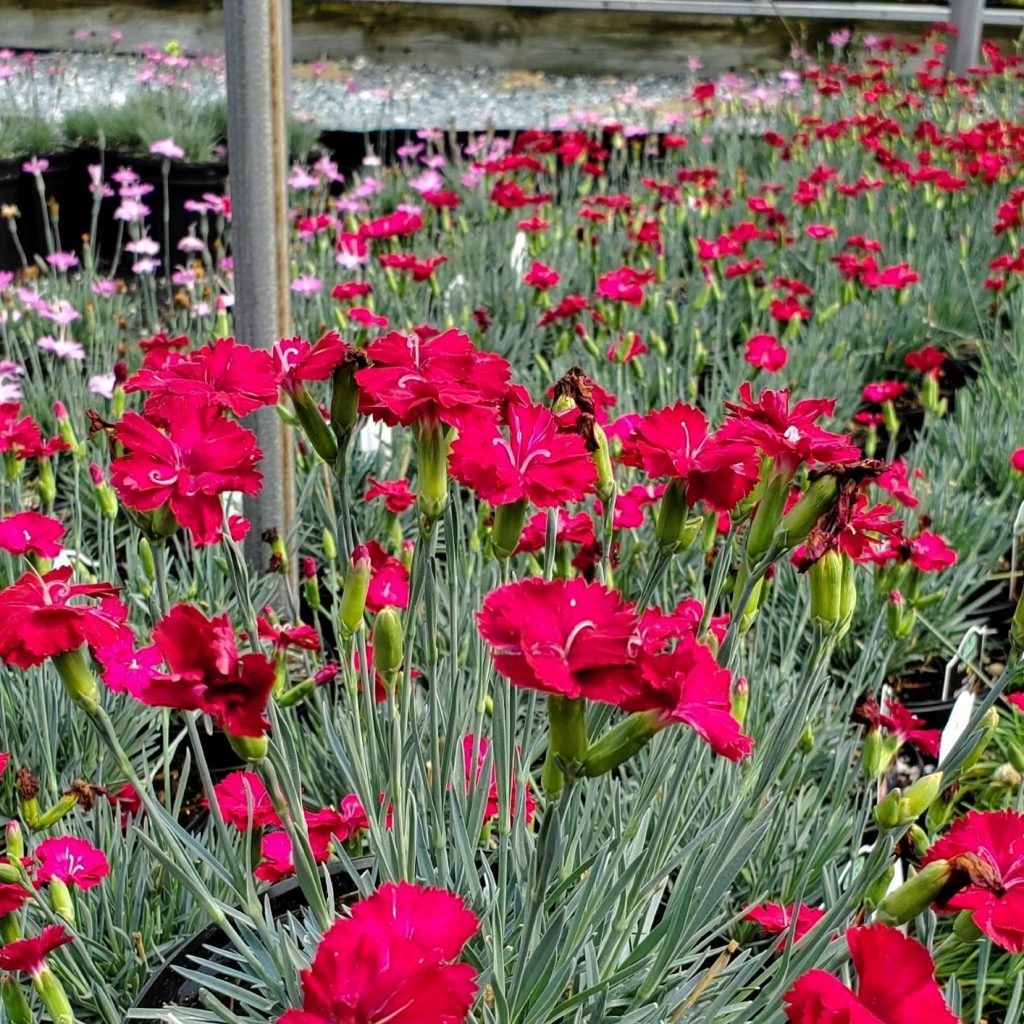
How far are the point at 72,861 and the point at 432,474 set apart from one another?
43 centimetres

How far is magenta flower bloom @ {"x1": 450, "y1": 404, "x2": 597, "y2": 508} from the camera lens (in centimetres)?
65

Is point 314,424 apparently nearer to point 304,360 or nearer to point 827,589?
point 304,360

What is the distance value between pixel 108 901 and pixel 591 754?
2.09ft

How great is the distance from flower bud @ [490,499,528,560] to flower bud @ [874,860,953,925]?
288 millimetres

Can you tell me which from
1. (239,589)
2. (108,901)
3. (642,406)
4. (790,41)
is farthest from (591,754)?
(790,41)

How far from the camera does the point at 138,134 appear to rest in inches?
165

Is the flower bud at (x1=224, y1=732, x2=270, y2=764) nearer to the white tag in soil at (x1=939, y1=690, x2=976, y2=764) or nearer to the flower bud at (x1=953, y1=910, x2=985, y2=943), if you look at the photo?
the flower bud at (x1=953, y1=910, x2=985, y2=943)

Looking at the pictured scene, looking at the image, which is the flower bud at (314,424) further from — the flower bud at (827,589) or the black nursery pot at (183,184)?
the black nursery pot at (183,184)

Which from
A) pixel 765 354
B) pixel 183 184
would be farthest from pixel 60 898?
pixel 183 184

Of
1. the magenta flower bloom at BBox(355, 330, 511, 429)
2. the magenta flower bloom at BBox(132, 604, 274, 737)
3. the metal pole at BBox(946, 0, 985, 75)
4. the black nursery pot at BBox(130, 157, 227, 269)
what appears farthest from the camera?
the metal pole at BBox(946, 0, 985, 75)

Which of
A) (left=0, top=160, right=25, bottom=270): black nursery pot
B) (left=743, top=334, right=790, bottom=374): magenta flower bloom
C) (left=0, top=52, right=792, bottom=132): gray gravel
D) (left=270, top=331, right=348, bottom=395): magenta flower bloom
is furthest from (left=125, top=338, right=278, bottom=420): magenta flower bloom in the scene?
(left=0, top=52, right=792, bottom=132): gray gravel

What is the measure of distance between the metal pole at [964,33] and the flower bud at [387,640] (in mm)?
5614

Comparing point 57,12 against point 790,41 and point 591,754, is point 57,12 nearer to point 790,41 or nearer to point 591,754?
point 790,41

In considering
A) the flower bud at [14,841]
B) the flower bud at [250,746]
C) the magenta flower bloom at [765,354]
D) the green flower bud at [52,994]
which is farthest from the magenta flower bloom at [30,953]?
the magenta flower bloom at [765,354]
